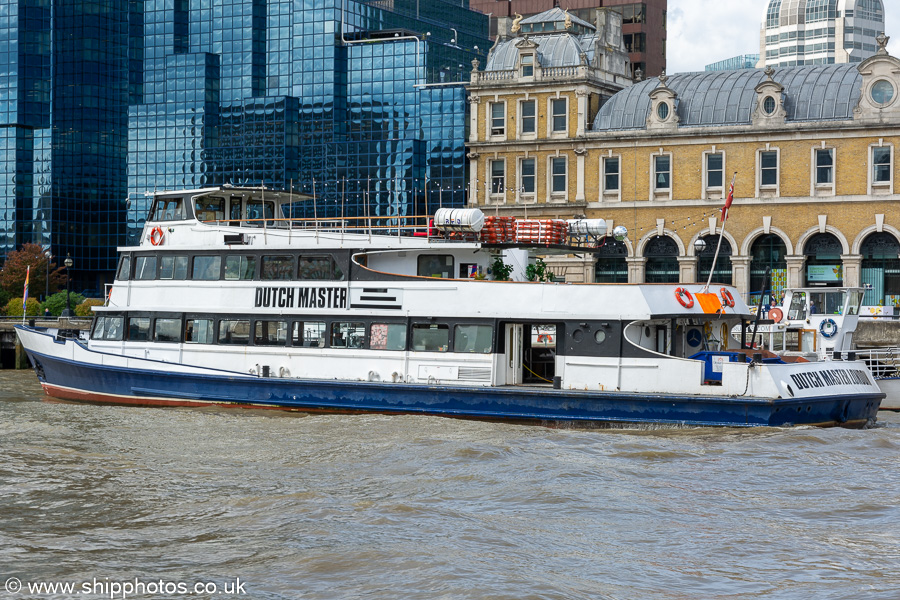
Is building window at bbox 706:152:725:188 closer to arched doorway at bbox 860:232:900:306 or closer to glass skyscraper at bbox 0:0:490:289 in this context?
arched doorway at bbox 860:232:900:306

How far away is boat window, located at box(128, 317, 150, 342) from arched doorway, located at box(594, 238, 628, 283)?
2951 cm

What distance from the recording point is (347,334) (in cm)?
2725

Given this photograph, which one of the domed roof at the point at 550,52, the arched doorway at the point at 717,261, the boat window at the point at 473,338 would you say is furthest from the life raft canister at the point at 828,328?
the domed roof at the point at 550,52

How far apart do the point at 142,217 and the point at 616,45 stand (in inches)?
1738

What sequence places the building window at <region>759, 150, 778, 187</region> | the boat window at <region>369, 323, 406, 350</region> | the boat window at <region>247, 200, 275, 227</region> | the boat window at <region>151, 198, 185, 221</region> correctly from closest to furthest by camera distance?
the boat window at <region>369, 323, 406, 350</region> → the boat window at <region>151, 198, 185, 221</region> → the boat window at <region>247, 200, 275, 227</region> → the building window at <region>759, 150, 778, 187</region>

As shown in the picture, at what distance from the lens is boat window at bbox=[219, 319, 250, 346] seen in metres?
28.3

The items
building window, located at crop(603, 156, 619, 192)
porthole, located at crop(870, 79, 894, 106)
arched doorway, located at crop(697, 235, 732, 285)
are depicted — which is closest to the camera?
porthole, located at crop(870, 79, 894, 106)

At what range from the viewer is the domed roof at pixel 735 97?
51.6 meters

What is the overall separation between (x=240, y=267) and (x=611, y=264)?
3023 centimetres

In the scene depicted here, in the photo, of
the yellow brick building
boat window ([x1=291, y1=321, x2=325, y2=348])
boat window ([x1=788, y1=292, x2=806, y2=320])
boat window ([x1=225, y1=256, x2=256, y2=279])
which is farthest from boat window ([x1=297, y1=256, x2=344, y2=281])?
the yellow brick building

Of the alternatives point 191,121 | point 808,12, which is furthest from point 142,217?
point 808,12

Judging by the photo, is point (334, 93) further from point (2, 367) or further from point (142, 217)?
point (2, 367)

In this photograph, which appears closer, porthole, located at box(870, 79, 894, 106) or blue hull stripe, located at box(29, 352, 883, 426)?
blue hull stripe, located at box(29, 352, 883, 426)

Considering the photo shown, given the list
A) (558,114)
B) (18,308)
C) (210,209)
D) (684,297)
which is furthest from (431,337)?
(18,308)
